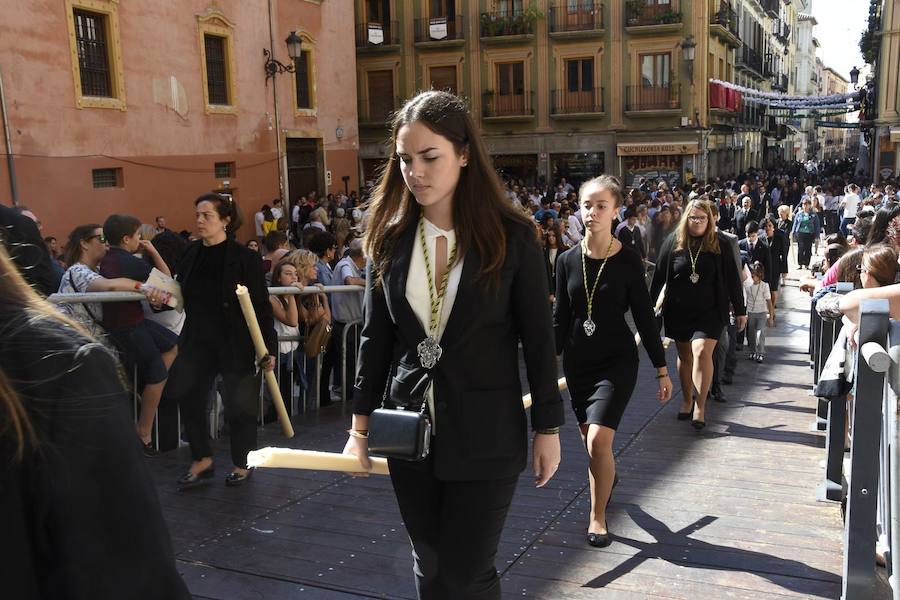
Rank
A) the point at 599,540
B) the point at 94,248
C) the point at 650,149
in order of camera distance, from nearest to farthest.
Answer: the point at 599,540 < the point at 94,248 < the point at 650,149

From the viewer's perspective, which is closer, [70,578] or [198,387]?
[70,578]

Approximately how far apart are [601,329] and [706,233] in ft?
8.75

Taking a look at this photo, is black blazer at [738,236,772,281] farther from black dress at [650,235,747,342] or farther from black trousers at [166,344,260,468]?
black trousers at [166,344,260,468]

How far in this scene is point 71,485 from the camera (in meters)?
1.22

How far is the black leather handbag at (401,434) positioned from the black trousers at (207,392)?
2874mm

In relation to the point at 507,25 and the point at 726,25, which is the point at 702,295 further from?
the point at 726,25

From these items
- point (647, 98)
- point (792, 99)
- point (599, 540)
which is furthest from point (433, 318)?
point (792, 99)

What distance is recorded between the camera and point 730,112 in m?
39.8

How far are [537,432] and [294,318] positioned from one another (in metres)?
4.44

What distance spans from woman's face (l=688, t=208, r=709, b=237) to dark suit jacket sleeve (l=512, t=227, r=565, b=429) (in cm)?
454

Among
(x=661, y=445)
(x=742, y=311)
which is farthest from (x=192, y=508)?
(x=742, y=311)

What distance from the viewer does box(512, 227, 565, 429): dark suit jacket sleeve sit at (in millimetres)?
2738

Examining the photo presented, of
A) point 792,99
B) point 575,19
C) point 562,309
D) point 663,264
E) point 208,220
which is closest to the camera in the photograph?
point 562,309

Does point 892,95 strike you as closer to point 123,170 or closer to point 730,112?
point 730,112
